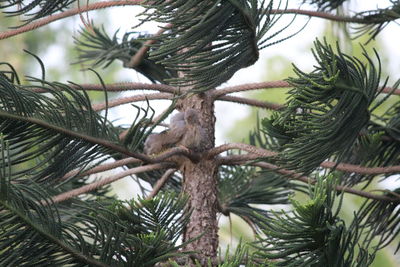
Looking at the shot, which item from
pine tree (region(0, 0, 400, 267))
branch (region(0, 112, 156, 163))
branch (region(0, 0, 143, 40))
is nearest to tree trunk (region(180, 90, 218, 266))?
pine tree (region(0, 0, 400, 267))

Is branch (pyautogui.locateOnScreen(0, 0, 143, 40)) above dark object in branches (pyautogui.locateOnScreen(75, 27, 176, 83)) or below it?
below

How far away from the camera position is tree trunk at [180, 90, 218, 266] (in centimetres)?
247

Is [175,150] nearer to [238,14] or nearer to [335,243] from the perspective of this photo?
[238,14]

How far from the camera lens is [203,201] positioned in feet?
8.36

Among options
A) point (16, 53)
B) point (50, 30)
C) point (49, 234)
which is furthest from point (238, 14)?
point (50, 30)

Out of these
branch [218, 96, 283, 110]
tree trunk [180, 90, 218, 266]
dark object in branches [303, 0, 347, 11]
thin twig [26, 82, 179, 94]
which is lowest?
tree trunk [180, 90, 218, 266]

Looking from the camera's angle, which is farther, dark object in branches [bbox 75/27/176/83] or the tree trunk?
dark object in branches [bbox 75/27/176/83]

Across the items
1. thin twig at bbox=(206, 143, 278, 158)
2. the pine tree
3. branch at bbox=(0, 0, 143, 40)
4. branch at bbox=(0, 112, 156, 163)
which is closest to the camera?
the pine tree

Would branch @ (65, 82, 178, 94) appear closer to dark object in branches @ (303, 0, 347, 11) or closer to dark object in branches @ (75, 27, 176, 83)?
dark object in branches @ (75, 27, 176, 83)

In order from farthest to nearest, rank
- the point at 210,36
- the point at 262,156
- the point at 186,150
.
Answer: the point at 186,150 < the point at 262,156 < the point at 210,36

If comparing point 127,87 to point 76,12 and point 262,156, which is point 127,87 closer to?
point 76,12

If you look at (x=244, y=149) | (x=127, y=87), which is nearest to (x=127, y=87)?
(x=127, y=87)

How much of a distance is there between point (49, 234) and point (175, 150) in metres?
0.58

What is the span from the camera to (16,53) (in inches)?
360
